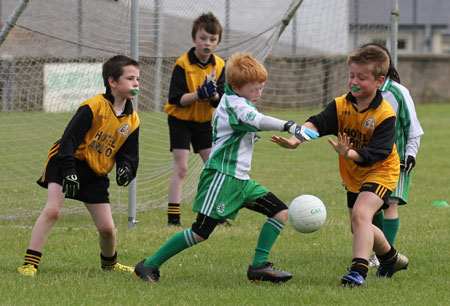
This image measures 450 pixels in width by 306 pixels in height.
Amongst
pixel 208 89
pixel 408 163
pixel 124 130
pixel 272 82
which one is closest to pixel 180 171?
pixel 208 89

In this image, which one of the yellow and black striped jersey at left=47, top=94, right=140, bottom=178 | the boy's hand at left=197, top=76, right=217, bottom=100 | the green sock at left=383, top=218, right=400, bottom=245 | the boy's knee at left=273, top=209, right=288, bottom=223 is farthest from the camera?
the boy's hand at left=197, top=76, right=217, bottom=100

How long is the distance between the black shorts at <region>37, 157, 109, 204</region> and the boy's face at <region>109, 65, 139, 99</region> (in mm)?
581

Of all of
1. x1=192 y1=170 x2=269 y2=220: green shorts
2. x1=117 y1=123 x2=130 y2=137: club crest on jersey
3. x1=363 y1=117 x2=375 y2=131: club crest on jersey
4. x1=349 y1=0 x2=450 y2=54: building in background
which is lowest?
x1=192 y1=170 x2=269 y2=220: green shorts

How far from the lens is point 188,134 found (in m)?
7.46

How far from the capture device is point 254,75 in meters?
4.88

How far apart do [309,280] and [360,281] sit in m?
0.47

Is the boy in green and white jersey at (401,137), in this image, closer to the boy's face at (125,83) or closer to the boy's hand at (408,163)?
the boy's hand at (408,163)

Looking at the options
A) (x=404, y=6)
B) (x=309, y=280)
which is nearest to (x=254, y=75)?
(x=309, y=280)

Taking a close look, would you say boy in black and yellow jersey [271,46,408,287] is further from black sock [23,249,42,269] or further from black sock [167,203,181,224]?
black sock [167,203,181,224]

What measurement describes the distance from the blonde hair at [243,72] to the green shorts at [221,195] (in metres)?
0.64

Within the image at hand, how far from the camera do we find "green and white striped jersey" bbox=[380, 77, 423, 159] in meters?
5.45

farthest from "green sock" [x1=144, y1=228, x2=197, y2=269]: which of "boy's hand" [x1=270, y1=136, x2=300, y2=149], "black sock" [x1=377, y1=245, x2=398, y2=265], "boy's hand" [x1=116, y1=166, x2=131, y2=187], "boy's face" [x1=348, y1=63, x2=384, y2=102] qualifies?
"boy's face" [x1=348, y1=63, x2=384, y2=102]

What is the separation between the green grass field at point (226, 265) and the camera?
461cm

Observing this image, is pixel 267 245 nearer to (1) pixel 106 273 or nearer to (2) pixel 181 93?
(1) pixel 106 273
